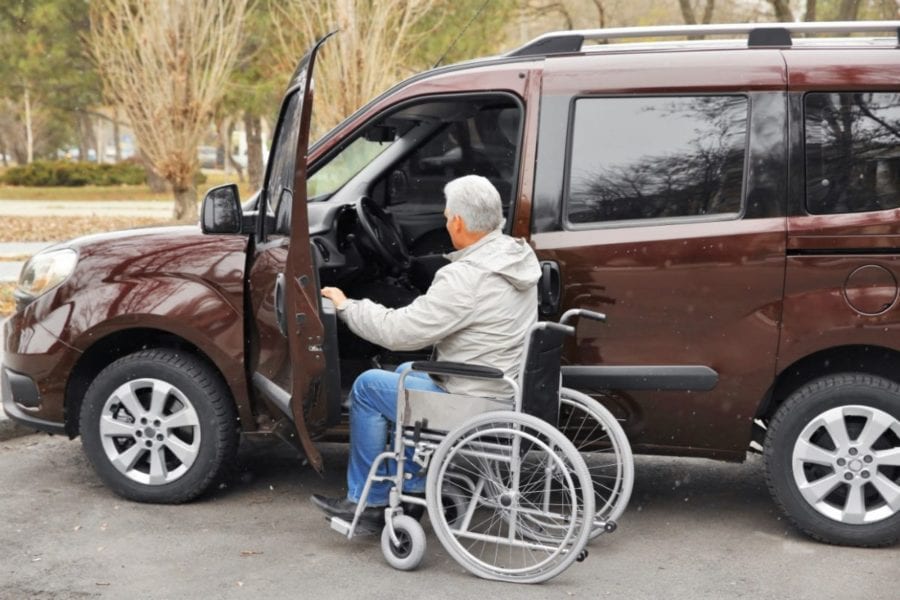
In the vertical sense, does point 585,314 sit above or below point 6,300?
above

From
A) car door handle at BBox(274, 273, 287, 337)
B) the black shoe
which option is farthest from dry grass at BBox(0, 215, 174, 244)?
the black shoe

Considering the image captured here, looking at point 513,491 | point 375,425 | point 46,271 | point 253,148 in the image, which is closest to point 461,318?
point 375,425

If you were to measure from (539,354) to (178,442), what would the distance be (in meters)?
1.79

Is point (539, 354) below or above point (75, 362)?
above

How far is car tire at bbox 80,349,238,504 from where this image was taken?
16.9ft

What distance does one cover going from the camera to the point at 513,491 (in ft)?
14.2

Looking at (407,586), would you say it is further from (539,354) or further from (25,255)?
(25,255)

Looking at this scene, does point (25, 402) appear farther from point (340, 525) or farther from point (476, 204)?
point (476, 204)

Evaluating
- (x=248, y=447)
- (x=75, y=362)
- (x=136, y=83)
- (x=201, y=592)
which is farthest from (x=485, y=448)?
(x=136, y=83)

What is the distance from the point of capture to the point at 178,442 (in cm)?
518

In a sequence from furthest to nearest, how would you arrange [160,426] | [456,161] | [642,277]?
[456,161], [160,426], [642,277]

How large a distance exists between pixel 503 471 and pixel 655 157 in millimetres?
1408

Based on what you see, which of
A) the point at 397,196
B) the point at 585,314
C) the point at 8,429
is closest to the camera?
the point at 585,314

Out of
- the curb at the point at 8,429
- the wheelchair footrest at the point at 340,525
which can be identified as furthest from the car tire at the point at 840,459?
the curb at the point at 8,429
